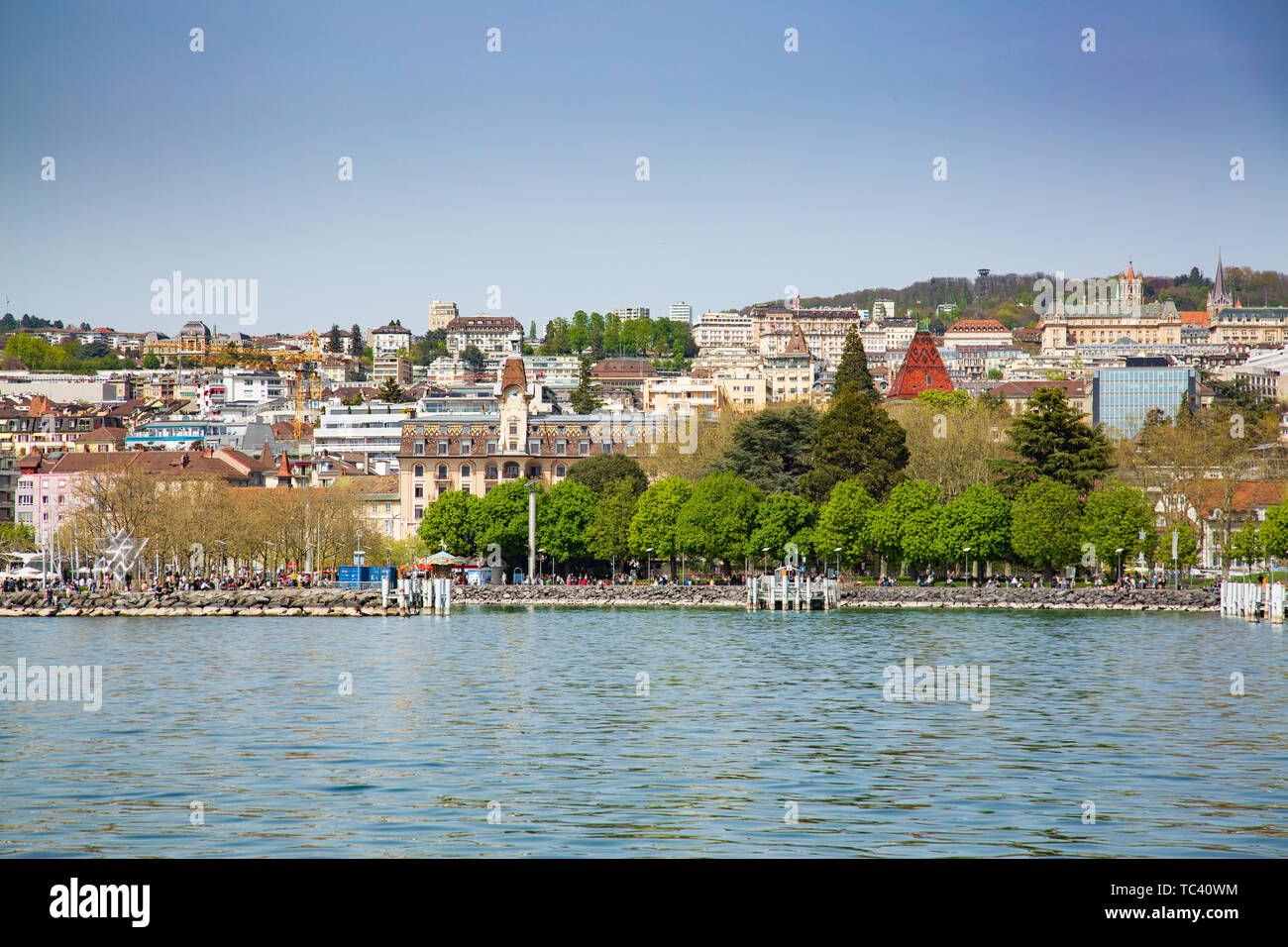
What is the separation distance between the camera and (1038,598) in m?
62.0

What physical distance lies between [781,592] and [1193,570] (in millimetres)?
33082

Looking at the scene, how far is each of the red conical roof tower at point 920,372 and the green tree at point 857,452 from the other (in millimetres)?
80630

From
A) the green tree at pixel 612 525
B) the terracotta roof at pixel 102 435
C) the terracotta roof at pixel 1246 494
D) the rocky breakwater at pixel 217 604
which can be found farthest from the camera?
the terracotta roof at pixel 102 435

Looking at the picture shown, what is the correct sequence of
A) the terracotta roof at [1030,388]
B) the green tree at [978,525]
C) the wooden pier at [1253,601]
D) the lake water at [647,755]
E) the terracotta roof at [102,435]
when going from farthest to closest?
the terracotta roof at [1030,388]
the terracotta roof at [102,435]
the green tree at [978,525]
the wooden pier at [1253,601]
the lake water at [647,755]

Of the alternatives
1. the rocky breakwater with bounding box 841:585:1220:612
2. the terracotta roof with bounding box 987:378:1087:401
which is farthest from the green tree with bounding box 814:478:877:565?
the terracotta roof with bounding box 987:378:1087:401

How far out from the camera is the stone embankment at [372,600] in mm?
61531

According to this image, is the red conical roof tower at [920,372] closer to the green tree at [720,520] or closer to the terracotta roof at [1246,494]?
the terracotta roof at [1246,494]

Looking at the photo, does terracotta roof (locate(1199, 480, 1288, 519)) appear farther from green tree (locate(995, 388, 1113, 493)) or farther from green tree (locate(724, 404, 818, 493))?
green tree (locate(724, 404, 818, 493))

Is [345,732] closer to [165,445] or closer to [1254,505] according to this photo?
[1254,505]

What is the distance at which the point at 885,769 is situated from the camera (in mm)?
19359

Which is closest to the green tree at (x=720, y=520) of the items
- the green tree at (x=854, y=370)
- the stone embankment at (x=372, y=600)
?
the stone embankment at (x=372, y=600)

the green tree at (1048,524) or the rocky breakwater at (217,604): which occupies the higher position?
the green tree at (1048,524)

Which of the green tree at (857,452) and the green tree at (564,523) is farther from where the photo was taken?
the green tree at (564,523)
